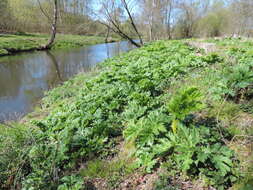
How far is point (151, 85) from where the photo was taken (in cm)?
377

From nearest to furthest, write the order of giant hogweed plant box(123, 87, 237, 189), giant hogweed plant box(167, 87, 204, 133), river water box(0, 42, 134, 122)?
giant hogweed plant box(123, 87, 237, 189) → giant hogweed plant box(167, 87, 204, 133) → river water box(0, 42, 134, 122)

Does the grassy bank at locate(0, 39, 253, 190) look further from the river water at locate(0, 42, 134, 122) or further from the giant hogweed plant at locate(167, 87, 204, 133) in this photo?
the river water at locate(0, 42, 134, 122)

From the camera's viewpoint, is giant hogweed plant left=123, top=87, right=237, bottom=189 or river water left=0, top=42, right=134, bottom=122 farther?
river water left=0, top=42, right=134, bottom=122

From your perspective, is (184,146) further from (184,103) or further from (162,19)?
(162,19)

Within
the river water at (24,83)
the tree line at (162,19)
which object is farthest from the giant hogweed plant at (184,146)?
the tree line at (162,19)

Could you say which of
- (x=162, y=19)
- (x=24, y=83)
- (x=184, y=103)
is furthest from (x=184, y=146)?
(x=162, y=19)

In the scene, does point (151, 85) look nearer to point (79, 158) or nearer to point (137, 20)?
point (79, 158)

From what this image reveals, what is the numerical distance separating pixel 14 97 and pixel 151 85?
5566 mm

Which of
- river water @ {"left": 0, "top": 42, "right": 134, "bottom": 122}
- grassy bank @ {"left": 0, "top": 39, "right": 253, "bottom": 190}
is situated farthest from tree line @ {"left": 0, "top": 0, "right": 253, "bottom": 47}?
grassy bank @ {"left": 0, "top": 39, "right": 253, "bottom": 190}

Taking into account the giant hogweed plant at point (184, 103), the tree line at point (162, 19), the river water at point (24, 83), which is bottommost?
the river water at point (24, 83)

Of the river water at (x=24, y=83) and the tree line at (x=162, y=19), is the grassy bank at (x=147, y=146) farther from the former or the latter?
the tree line at (x=162, y=19)

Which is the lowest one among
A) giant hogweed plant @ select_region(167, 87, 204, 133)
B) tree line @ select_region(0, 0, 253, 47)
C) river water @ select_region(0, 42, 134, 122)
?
river water @ select_region(0, 42, 134, 122)

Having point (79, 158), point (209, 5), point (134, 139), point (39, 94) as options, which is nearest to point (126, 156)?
point (134, 139)

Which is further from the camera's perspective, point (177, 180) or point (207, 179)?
point (177, 180)
